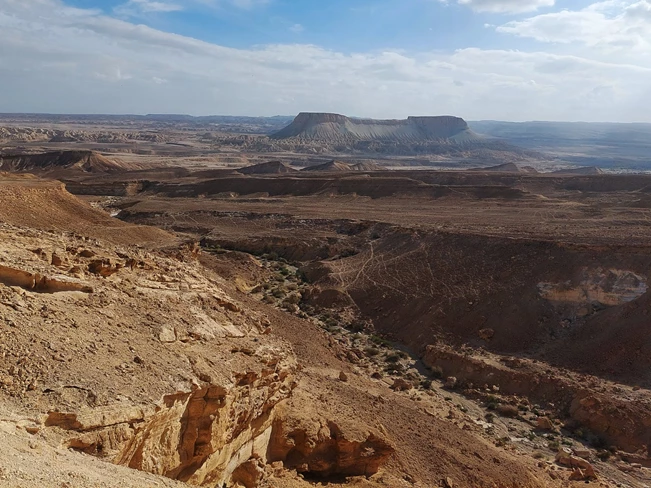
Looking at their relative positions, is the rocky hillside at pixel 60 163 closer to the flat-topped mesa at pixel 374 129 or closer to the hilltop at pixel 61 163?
the hilltop at pixel 61 163

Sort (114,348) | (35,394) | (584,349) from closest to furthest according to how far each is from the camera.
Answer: (35,394) → (114,348) → (584,349)

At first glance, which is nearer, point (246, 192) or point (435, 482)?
point (435, 482)

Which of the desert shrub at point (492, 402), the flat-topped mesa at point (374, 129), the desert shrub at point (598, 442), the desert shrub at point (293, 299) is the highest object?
the flat-topped mesa at point (374, 129)

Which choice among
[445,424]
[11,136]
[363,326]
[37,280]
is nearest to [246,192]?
[363,326]

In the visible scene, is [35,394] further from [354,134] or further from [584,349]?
[354,134]

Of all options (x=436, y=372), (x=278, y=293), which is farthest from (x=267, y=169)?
(x=436, y=372)

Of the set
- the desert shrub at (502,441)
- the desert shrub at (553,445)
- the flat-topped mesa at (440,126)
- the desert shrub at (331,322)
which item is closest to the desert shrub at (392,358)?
the desert shrub at (331,322)

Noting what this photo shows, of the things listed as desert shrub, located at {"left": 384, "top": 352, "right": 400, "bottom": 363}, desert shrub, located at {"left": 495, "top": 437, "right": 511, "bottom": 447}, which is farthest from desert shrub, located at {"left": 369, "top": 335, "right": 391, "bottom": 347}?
desert shrub, located at {"left": 495, "top": 437, "right": 511, "bottom": 447}
